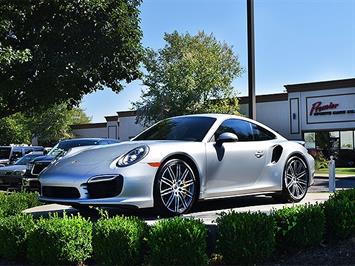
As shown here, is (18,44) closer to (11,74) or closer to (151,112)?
(11,74)

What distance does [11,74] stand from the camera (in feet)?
39.4

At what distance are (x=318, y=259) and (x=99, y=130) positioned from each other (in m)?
52.8

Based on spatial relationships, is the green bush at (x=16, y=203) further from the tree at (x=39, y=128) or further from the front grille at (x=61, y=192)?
the tree at (x=39, y=128)

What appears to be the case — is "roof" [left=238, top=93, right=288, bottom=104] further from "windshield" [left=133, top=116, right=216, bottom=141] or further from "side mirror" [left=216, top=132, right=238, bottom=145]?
"side mirror" [left=216, top=132, right=238, bottom=145]

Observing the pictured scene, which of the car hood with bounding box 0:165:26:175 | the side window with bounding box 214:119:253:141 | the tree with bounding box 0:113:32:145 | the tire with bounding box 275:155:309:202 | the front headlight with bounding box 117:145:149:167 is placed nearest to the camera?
the front headlight with bounding box 117:145:149:167

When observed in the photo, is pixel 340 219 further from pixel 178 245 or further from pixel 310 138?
pixel 310 138

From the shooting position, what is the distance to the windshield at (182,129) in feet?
23.4

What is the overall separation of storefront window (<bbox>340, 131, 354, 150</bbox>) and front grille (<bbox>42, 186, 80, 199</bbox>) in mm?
34760

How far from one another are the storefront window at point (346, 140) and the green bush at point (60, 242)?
35598 millimetres

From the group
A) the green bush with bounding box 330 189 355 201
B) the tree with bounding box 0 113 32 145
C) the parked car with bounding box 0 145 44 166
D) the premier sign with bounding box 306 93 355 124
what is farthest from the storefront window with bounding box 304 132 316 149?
the green bush with bounding box 330 189 355 201

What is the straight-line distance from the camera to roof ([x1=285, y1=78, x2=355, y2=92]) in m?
38.4

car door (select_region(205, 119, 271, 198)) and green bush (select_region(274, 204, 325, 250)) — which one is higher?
car door (select_region(205, 119, 271, 198))

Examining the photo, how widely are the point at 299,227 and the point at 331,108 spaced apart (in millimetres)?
35373

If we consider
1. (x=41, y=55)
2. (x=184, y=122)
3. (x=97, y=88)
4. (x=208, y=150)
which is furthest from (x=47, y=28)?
(x=208, y=150)
